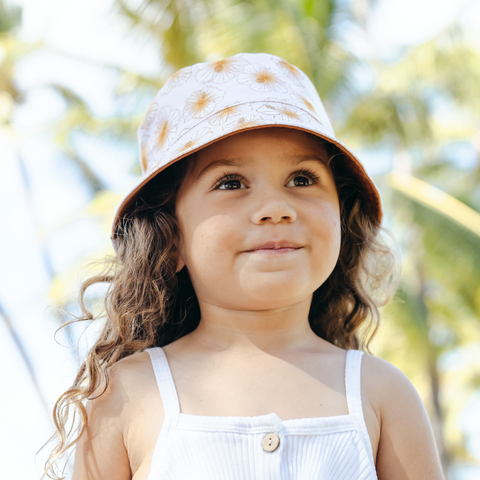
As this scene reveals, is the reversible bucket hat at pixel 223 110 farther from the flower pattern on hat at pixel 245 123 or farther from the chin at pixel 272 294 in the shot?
the chin at pixel 272 294

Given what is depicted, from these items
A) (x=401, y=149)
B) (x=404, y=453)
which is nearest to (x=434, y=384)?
(x=401, y=149)

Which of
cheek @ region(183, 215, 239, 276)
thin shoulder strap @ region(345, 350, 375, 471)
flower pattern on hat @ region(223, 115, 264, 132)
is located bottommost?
thin shoulder strap @ region(345, 350, 375, 471)

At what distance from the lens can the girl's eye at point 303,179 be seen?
160 centimetres

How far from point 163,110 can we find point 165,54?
5673 millimetres

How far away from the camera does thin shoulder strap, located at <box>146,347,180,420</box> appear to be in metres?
1.41

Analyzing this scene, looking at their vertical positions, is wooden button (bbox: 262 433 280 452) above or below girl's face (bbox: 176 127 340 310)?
below

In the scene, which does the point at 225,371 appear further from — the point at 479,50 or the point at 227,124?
the point at 479,50

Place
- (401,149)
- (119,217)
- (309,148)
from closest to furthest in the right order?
(309,148) < (119,217) < (401,149)

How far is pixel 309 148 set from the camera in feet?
5.38

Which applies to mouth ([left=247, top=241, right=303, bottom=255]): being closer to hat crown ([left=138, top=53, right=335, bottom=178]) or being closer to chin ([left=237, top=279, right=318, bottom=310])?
chin ([left=237, top=279, right=318, bottom=310])

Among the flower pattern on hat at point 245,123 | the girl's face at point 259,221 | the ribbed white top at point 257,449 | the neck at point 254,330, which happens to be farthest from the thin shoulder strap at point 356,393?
the flower pattern on hat at point 245,123

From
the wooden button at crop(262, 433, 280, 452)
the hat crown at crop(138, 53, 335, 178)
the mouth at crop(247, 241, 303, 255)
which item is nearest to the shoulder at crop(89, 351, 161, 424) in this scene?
the wooden button at crop(262, 433, 280, 452)

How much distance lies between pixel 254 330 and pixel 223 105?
0.64 m

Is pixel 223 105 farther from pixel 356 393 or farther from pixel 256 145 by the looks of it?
pixel 356 393
